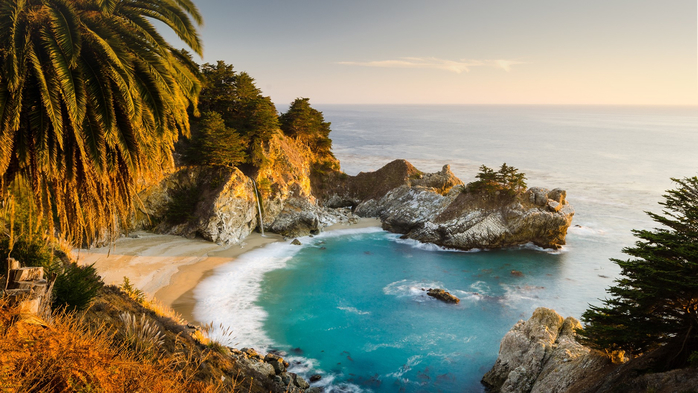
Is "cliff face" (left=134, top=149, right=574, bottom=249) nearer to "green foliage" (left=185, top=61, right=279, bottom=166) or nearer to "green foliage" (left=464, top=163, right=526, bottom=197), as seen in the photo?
"green foliage" (left=464, top=163, right=526, bottom=197)

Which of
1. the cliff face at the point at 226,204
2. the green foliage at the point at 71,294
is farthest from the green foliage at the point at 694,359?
the cliff face at the point at 226,204

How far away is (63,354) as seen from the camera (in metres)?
4.90

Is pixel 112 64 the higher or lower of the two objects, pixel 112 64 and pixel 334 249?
the higher

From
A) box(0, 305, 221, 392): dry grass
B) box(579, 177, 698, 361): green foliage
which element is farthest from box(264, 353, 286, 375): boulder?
box(579, 177, 698, 361): green foliage

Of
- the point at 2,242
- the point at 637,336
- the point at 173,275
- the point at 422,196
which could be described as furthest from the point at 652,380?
the point at 422,196

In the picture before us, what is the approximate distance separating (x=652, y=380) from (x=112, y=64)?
13.3 m

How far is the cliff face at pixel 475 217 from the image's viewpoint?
3356 cm

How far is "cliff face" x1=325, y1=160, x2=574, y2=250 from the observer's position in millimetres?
33562

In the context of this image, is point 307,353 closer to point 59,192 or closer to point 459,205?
point 59,192

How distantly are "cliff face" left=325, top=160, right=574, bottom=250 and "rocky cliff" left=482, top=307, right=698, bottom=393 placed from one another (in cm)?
1849

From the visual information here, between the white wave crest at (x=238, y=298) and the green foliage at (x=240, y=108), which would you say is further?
the green foliage at (x=240, y=108)

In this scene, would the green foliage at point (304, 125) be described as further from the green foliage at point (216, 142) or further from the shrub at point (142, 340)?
the shrub at point (142, 340)

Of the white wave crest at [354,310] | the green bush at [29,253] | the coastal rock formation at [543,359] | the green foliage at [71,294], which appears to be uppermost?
the green bush at [29,253]

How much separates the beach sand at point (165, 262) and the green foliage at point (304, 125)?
16.7m
